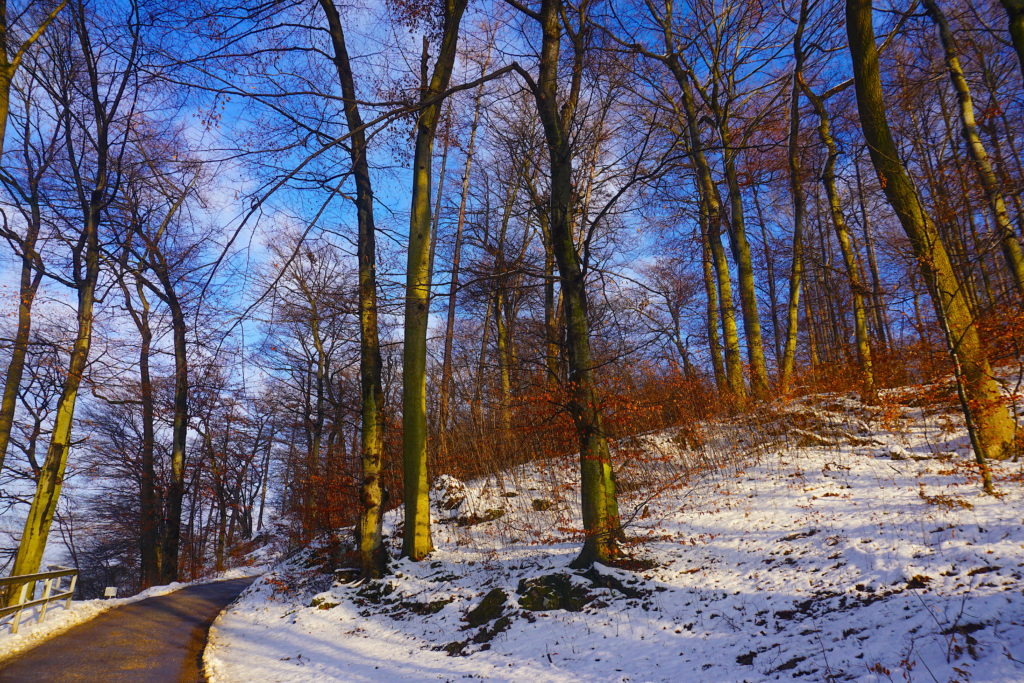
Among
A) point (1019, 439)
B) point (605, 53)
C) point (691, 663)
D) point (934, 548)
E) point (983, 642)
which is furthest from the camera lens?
point (605, 53)

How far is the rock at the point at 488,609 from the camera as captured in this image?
6.61m

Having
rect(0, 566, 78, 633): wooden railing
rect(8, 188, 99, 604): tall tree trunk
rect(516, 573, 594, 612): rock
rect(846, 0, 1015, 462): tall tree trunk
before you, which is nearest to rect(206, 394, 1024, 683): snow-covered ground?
rect(516, 573, 594, 612): rock

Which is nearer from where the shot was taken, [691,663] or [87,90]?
[691,663]

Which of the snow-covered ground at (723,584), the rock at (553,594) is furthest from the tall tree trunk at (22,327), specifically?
the rock at (553,594)

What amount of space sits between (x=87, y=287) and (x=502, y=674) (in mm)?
12707

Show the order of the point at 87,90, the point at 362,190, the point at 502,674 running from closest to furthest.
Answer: the point at 502,674, the point at 362,190, the point at 87,90

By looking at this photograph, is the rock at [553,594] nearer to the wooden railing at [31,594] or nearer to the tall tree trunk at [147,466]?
the wooden railing at [31,594]

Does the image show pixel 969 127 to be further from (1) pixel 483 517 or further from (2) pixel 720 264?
(1) pixel 483 517

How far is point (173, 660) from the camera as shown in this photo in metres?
6.66

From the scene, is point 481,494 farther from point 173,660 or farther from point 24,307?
point 24,307

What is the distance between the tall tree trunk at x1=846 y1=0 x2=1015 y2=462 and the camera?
6.57 metres

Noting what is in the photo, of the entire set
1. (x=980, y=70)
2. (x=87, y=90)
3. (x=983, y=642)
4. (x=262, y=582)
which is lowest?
(x=262, y=582)

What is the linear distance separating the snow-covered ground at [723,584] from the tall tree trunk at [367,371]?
74 centimetres

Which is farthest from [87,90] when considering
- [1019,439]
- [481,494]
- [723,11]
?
[1019,439]
